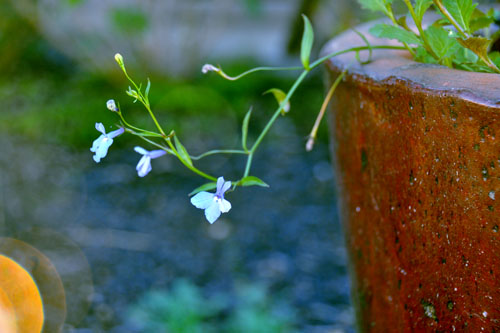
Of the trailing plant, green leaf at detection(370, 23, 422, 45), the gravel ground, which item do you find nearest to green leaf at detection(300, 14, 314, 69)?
the trailing plant

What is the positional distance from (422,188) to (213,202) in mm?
255

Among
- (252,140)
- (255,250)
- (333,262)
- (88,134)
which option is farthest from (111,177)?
(333,262)

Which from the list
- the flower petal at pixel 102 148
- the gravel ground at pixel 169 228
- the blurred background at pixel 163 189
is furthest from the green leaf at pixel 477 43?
the gravel ground at pixel 169 228

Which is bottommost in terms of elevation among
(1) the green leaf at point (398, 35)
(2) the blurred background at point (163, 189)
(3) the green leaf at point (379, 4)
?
(2) the blurred background at point (163, 189)

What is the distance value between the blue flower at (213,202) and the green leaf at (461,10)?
0.35 metres

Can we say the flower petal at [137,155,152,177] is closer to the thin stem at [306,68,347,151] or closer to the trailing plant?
the trailing plant

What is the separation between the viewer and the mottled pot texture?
650 millimetres

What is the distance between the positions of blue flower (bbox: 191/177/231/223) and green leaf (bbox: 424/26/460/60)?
0.32m

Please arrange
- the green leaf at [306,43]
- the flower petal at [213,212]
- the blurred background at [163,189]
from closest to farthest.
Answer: the flower petal at [213,212]
the green leaf at [306,43]
the blurred background at [163,189]

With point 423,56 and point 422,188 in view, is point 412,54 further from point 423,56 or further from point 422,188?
point 422,188

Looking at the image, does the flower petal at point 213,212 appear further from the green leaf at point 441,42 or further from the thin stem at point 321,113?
the green leaf at point 441,42

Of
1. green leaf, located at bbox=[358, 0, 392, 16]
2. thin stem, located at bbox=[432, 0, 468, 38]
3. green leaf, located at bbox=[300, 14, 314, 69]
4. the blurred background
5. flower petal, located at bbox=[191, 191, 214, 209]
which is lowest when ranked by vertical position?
the blurred background

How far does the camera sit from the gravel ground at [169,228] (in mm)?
1902

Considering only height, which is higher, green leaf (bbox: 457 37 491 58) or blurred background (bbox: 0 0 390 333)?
green leaf (bbox: 457 37 491 58)
